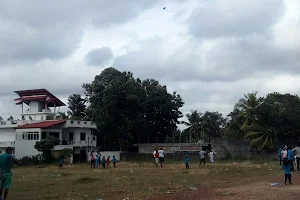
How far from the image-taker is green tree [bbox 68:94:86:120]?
74438 mm

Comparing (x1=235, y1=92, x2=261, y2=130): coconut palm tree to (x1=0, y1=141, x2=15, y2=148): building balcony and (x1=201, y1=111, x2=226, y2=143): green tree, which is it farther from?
(x1=0, y1=141, x2=15, y2=148): building balcony

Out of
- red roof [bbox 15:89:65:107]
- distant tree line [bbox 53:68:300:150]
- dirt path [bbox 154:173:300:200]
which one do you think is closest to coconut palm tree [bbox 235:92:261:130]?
distant tree line [bbox 53:68:300:150]

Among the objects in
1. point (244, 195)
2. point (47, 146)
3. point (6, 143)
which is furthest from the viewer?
point (6, 143)

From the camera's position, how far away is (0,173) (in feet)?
41.6

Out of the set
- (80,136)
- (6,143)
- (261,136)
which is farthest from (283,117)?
(6,143)

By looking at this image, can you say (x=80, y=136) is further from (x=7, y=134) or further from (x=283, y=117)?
(x=283, y=117)

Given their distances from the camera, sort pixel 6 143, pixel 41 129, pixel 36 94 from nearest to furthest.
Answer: pixel 41 129 < pixel 6 143 < pixel 36 94

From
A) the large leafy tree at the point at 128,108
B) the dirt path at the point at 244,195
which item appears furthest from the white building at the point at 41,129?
the dirt path at the point at 244,195

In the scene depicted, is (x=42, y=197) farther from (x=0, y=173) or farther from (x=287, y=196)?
(x=287, y=196)

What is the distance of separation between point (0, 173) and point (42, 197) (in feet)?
11.9

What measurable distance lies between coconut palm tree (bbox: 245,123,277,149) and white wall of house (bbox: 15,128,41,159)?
1196 inches

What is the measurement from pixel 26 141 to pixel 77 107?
57.0 ft

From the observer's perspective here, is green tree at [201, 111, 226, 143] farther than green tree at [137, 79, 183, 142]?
Yes

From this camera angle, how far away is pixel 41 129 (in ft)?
195
